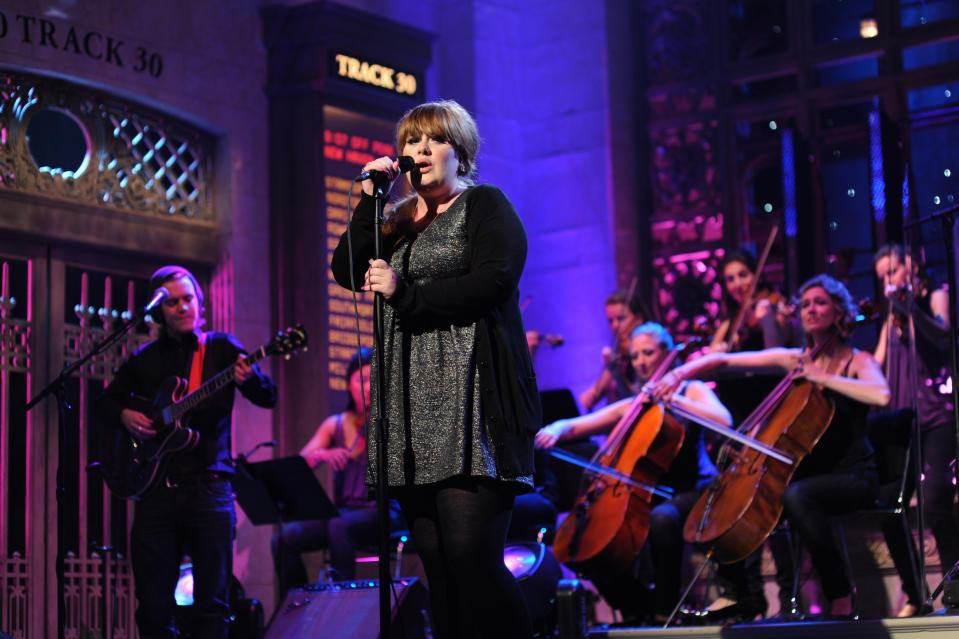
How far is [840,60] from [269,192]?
3.38 metres

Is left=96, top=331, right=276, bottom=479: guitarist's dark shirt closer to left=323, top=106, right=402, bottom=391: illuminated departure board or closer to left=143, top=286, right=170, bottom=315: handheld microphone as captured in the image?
left=143, top=286, right=170, bottom=315: handheld microphone

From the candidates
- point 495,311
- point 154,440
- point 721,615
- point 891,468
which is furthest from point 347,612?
point 891,468

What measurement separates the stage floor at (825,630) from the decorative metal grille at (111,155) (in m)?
3.65

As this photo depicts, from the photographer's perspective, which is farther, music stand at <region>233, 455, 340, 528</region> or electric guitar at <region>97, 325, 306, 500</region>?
music stand at <region>233, 455, 340, 528</region>

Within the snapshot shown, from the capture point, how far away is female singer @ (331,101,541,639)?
296 cm

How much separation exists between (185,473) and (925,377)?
3.30 metres

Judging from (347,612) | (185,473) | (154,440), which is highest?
(154,440)

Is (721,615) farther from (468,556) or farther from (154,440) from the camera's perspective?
(468,556)

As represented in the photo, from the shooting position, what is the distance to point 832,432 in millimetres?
5285

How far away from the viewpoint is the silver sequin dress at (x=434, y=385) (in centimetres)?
297

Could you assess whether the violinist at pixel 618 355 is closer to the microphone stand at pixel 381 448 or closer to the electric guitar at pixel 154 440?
the electric guitar at pixel 154 440

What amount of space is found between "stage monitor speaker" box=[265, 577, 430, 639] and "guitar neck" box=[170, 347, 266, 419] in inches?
32.2

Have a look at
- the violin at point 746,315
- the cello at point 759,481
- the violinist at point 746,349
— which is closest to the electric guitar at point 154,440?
the cello at point 759,481

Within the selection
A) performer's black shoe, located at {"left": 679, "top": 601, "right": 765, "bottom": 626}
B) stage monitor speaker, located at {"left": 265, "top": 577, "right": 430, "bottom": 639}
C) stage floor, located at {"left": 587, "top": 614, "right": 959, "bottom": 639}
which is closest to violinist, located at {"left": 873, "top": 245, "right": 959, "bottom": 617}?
performer's black shoe, located at {"left": 679, "top": 601, "right": 765, "bottom": 626}
